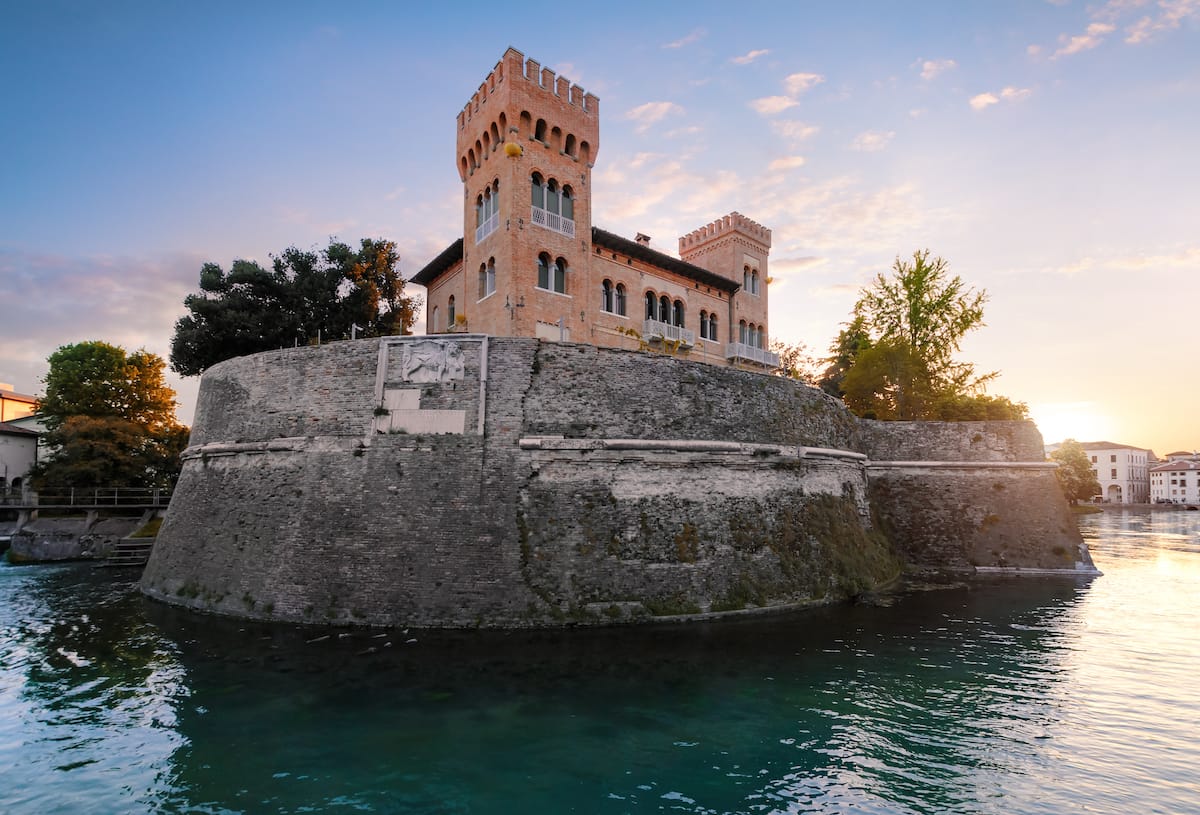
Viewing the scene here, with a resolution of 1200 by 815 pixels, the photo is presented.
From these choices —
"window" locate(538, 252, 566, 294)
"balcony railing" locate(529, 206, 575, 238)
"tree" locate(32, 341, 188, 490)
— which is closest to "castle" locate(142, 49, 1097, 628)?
"window" locate(538, 252, 566, 294)

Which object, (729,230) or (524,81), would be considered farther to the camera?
(729,230)

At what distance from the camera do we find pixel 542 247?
90.0ft

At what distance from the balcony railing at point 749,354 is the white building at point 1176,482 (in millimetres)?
116071

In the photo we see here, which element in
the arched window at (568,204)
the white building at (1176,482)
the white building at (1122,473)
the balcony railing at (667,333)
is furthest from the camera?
the white building at (1122,473)

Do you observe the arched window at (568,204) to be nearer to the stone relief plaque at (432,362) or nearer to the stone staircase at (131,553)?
the stone relief plaque at (432,362)

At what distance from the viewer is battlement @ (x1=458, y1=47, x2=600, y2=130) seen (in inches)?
1054

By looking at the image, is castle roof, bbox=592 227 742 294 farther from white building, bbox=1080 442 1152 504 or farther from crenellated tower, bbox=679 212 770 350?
white building, bbox=1080 442 1152 504

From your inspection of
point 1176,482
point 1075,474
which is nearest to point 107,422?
point 1075,474

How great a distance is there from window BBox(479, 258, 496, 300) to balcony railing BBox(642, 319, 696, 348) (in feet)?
26.7

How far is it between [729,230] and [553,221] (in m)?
15.5

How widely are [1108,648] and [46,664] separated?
2165 cm

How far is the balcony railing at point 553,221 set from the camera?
27391 millimetres

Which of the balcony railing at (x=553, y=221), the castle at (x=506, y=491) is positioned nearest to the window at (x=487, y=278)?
the balcony railing at (x=553, y=221)

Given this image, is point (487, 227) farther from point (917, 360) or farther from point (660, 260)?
point (917, 360)
